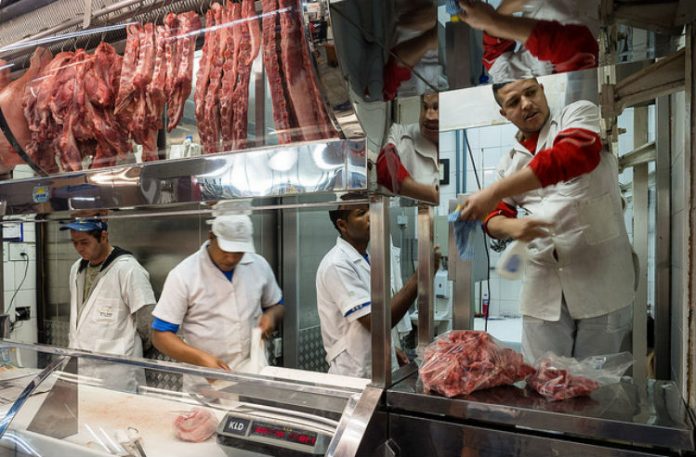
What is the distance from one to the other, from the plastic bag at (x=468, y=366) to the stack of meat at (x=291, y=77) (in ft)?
1.99

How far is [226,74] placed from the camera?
1.35 metres

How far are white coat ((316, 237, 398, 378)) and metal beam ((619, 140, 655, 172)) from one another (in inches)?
41.6

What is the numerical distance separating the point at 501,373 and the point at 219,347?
2.00m

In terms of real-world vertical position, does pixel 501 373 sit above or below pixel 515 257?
below

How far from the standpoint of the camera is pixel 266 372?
1.60 meters

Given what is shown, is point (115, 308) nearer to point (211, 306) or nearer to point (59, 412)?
point (211, 306)

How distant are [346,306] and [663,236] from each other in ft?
3.92

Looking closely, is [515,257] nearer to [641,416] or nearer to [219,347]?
[641,416]

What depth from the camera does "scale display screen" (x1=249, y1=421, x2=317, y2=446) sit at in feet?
3.78

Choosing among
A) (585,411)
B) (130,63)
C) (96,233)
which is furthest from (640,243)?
(96,233)

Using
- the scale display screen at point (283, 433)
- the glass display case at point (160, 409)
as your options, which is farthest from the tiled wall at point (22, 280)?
the scale display screen at point (283, 433)

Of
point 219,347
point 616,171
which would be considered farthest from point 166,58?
point 219,347

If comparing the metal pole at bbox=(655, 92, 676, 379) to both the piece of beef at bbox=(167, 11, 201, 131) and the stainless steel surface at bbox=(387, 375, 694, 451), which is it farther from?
the piece of beef at bbox=(167, 11, 201, 131)

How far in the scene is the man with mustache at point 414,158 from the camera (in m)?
1.14
